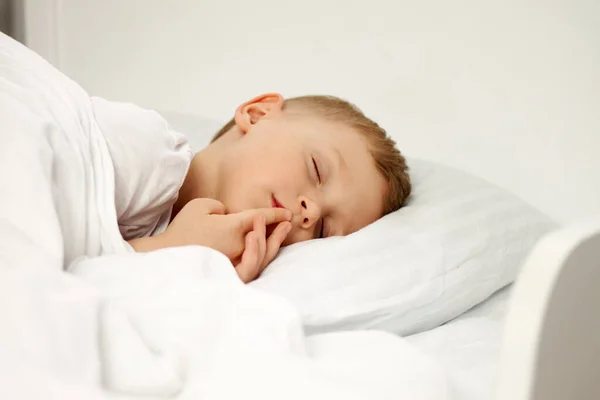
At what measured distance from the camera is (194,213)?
83 cm

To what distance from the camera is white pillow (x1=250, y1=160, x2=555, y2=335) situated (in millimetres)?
714

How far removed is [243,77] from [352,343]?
1.01 m

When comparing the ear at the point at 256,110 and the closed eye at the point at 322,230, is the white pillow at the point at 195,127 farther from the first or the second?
the closed eye at the point at 322,230

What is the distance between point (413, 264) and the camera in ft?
2.61

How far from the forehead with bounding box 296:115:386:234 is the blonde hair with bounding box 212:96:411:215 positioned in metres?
0.01

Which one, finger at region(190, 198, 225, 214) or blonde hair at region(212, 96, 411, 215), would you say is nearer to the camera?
finger at region(190, 198, 225, 214)

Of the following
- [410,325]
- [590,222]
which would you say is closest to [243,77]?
[410,325]

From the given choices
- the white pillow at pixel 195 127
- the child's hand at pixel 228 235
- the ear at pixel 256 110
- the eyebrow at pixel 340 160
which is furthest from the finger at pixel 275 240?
the white pillow at pixel 195 127

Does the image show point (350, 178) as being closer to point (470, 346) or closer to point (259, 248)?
point (259, 248)

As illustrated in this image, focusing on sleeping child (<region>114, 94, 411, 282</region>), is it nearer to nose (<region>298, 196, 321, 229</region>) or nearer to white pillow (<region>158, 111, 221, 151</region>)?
nose (<region>298, 196, 321, 229</region>)

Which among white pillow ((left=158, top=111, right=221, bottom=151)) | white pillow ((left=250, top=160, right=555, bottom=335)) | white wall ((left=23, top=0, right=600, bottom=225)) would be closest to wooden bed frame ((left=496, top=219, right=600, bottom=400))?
white pillow ((left=250, top=160, right=555, bottom=335))

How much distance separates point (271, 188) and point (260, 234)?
9 cm

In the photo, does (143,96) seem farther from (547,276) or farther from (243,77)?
(547,276)

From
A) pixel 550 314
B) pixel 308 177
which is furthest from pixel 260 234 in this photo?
pixel 550 314
